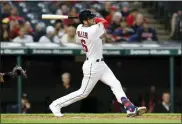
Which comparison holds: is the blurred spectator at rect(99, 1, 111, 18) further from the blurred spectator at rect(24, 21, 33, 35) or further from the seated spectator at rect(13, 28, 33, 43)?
the seated spectator at rect(13, 28, 33, 43)

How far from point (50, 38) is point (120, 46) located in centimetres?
166

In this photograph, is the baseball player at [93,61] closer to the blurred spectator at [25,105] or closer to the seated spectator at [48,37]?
the blurred spectator at [25,105]

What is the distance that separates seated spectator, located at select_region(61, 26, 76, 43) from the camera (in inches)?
616

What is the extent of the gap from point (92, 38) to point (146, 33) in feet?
19.1

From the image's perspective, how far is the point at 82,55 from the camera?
53.2 ft

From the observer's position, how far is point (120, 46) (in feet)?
51.5

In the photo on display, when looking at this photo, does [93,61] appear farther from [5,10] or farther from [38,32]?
[5,10]

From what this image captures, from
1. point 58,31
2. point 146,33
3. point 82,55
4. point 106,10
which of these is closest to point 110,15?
point 106,10

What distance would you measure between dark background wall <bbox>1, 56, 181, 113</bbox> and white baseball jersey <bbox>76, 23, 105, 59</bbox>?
5535 mm

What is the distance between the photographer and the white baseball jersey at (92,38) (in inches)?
415

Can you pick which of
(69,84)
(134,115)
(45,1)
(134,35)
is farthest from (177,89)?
(134,115)

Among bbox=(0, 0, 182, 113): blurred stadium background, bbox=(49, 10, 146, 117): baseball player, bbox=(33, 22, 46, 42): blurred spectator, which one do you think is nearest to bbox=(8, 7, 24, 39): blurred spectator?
bbox=(0, 0, 182, 113): blurred stadium background

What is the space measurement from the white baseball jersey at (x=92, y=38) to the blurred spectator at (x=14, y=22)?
5.42 meters

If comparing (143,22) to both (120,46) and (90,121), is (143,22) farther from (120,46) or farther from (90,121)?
(90,121)
